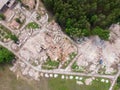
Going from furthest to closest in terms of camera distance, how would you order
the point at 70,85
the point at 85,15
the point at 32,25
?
the point at 32,25
the point at 70,85
the point at 85,15

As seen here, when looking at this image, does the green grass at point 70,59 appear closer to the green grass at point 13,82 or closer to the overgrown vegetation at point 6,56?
the green grass at point 13,82

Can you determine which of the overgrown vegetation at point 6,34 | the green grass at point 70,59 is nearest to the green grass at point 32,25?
the overgrown vegetation at point 6,34

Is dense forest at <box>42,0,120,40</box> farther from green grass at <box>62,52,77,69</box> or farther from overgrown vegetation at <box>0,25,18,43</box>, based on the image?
overgrown vegetation at <box>0,25,18,43</box>

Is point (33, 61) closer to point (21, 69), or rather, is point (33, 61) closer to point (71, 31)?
point (21, 69)

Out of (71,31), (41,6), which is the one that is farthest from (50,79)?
(41,6)

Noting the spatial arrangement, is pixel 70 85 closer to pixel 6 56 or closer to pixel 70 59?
pixel 70 59

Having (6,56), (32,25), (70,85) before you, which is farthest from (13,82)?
(32,25)
